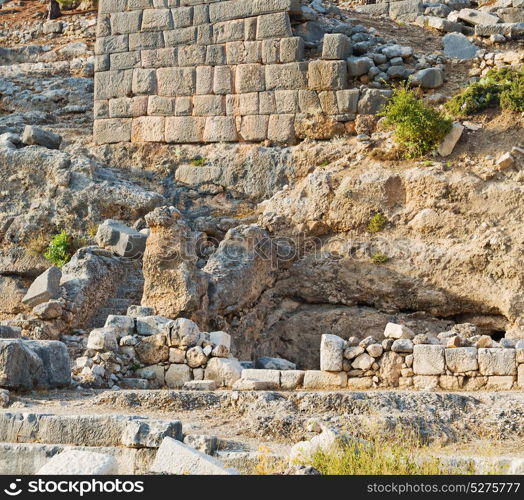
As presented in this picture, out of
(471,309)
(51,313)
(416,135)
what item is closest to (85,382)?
(51,313)

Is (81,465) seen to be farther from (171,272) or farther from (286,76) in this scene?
(286,76)

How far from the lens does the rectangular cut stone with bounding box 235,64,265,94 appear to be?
16.4 meters

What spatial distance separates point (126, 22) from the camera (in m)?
17.6

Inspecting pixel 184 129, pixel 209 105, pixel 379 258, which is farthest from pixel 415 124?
pixel 184 129

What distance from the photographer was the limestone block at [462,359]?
10195 millimetres

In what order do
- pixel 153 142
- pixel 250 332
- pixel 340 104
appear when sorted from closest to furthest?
1. pixel 250 332
2. pixel 340 104
3. pixel 153 142

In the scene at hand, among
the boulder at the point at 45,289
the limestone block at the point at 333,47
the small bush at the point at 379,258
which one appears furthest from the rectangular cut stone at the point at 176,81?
the boulder at the point at 45,289

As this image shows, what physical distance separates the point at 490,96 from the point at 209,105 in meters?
4.83

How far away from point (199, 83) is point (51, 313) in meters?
6.19

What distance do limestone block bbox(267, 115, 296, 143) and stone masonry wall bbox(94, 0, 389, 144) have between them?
0.02 m

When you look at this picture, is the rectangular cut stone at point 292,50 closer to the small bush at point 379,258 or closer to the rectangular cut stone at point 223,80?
the rectangular cut stone at point 223,80

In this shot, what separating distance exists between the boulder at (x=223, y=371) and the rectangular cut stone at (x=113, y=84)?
8.07 m

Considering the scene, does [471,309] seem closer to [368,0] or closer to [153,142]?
[153,142]

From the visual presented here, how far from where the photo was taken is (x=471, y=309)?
13320 millimetres
